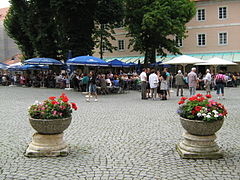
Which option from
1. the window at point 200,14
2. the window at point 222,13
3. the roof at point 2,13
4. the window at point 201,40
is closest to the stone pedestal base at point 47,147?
the window at point 201,40

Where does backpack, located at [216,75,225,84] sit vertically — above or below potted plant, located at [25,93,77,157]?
above

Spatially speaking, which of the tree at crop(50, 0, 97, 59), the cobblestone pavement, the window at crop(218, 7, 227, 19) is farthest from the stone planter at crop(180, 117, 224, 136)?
the window at crop(218, 7, 227, 19)

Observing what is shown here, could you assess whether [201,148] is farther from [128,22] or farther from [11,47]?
[11,47]

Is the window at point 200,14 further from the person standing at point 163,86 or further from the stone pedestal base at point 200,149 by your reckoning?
the stone pedestal base at point 200,149

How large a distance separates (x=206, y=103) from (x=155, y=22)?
26540mm

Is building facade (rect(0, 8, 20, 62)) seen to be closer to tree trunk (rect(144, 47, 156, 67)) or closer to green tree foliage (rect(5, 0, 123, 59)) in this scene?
green tree foliage (rect(5, 0, 123, 59))

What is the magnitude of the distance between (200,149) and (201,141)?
0.51ft

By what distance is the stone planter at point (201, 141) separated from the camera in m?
5.73

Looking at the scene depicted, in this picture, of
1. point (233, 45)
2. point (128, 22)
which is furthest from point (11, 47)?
point (233, 45)

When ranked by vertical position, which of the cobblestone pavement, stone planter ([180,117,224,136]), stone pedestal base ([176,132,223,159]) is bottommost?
the cobblestone pavement

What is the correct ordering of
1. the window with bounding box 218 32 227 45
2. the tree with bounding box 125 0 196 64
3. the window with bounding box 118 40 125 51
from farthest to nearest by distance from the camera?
the window with bounding box 118 40 125 51
the window with bounding box 218 32 227 45
the tree with bounding box 125 0 196 64

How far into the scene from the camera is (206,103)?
6.02 m

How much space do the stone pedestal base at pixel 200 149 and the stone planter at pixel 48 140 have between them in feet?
7.88

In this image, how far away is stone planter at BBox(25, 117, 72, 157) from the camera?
19.6 feet
